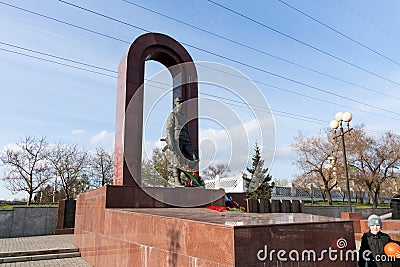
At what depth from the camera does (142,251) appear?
4609 millimetres

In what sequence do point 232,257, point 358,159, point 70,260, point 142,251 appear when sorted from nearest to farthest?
point 232,257 → point 142,251 → point 70,260 → point 358,159

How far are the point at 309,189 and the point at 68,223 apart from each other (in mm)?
21582

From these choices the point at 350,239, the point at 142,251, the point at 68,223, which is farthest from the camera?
the point at 68,223

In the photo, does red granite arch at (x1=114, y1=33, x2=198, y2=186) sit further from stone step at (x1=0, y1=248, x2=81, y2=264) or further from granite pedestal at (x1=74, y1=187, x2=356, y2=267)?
stone step at (x1=0, y1=248, x2=81, y2=264)

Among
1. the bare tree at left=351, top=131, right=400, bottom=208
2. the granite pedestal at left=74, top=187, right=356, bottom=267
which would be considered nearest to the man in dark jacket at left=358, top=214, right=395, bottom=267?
the granite pedestal at left=74, top=187, right=356, bottom=267

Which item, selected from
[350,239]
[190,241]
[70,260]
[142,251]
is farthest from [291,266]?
[70,260]

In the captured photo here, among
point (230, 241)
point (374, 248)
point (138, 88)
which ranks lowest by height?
point (374, 248)

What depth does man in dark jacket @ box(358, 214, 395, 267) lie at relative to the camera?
3848 millimetres

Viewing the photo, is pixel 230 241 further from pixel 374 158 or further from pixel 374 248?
pixel 374 158

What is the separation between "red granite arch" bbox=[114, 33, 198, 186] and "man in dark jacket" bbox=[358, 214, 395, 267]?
5.56 meters

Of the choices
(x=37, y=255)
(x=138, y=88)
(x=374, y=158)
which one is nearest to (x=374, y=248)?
(x=138, y=88)

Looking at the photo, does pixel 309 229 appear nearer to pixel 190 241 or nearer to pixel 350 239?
pixel 350 239

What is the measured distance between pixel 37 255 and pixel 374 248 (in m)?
8.58

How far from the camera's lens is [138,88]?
8695 millimetres
